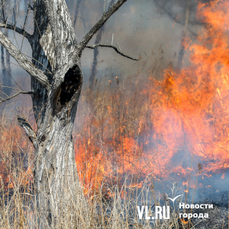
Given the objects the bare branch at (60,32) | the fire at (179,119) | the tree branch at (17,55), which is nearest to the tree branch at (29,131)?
the tree branch at (17,55)

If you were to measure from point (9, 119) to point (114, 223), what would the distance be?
20.2 feet

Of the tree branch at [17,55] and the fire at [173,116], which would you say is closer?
the tree branch at [17,55]

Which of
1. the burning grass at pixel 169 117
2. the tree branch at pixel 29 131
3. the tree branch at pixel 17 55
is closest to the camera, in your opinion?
the tree branch at pixel 17 55

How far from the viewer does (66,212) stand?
156 cm

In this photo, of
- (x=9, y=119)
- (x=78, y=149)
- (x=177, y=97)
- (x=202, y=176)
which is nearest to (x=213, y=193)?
(x=202, y=176)

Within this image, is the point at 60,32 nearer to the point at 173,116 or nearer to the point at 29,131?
the point at 29,131

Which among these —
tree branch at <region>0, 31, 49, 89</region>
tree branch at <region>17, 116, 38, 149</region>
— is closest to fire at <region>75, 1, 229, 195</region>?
tree branch at <region>17, 116, 38, 149</region>

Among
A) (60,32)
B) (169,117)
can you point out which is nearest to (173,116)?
(169,117)

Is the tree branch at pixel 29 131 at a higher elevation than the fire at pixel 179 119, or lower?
lower

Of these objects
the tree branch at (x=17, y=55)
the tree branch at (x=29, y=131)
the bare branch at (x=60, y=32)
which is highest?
the bare branch at (x=60, y=32)

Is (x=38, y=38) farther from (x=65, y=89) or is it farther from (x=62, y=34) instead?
(x=65, y=89)

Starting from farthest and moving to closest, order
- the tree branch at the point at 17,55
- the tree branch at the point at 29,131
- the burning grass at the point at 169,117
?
the burning grass at the point at 169,117, the tree branch at the point at 29,131, the tree branch at the point at 17,55

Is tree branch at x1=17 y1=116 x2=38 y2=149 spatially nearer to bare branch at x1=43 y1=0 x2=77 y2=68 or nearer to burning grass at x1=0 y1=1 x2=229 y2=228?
bare branch at x1=43 y1=0 x2=77 y2=68

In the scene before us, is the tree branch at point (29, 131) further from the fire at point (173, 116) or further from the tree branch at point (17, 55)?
the fire at point (173, 116)
